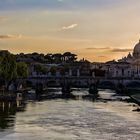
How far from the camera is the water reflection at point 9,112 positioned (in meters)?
41.5

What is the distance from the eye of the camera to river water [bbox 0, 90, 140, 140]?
37.6 m

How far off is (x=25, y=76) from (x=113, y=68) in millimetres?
61159

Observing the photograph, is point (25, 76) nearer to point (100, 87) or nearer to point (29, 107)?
point (100, 87)

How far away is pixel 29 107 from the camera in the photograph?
178 ft

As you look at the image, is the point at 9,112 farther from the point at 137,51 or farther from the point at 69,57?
the point at 69,57

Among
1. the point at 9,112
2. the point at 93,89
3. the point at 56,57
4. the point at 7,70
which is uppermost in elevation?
the point at 56,57

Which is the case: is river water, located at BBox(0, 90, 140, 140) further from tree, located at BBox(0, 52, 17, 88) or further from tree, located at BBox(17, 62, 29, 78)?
tree, located at BBox(17, 62, 29, 78)

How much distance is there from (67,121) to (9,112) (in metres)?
5.96

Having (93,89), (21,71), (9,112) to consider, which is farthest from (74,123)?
(21,71)

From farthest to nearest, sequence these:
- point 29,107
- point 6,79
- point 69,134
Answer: point 6,79 < point 29,107 < point 69,134

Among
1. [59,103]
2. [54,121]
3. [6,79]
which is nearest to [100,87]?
[6,79]

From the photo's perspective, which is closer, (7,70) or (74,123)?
(74,123)

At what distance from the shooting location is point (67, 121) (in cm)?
4447

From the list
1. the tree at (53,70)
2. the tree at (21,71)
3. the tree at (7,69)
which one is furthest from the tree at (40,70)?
the tree at (7,69)
